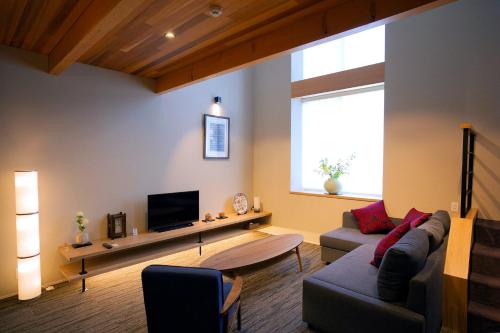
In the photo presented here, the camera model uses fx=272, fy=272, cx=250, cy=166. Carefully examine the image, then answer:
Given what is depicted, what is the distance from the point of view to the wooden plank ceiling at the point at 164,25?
2.00 metres

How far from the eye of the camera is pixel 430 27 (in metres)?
3.50

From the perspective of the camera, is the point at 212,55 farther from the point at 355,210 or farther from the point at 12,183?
the point at 355,210

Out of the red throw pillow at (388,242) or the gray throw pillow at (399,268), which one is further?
the red throw pillow at (388,242)

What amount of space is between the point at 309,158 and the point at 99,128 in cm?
353

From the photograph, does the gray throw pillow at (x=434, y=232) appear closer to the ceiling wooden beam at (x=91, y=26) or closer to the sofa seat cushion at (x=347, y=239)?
the sofa seat cushion at (x=347, y=239)

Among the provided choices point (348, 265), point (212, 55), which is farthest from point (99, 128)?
point (348, 265)

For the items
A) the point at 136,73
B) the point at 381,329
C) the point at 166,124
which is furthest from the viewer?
the point at 166,124

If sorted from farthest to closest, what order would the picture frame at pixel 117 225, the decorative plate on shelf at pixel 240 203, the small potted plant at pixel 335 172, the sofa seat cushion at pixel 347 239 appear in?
1. the decorative plate on shelf at pixel 240 203
2. the small potted plant at pixel 335 172
3. the picture frame at pixel 117 225
4. the sofa seat cushion at pixel 347 239

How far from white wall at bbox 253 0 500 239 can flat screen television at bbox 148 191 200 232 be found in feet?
7.44

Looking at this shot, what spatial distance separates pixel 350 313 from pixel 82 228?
9.90 ft

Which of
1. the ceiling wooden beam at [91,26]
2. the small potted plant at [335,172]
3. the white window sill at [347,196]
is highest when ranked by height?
the ceiling wooden beam at [91,26]

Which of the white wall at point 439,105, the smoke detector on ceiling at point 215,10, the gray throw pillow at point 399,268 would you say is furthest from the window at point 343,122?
the smoke detector on ceiling at point 215,10

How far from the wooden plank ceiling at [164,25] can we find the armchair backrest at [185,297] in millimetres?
1690

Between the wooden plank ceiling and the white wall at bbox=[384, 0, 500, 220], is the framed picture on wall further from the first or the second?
the white wall at bbox=[384, 0, 500, 220]
